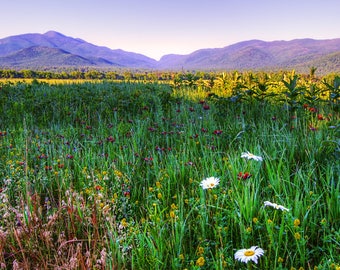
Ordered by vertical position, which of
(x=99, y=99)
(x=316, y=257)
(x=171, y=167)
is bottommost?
(x=316, y=257)

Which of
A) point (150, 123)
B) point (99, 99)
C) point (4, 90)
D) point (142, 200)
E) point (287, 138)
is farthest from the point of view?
point (4, 90)

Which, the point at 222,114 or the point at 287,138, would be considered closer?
the point at 287,138

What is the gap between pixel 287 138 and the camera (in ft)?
9.77

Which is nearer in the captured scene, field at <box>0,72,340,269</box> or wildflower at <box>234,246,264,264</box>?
wildflower at <box>234,246,264,264</box>

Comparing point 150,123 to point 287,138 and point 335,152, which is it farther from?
point 335,152

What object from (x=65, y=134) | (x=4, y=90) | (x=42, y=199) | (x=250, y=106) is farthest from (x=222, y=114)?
(x=4, y=90)

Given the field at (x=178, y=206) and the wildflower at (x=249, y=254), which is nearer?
the wildflower at (x=249, y=254)

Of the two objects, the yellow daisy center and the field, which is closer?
the yellow daisy center

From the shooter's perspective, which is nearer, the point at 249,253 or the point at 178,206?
the point at 249,253

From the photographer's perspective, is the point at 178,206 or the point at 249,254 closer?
the point at 249,254

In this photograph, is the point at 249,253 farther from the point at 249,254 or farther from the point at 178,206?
the point at 178,206

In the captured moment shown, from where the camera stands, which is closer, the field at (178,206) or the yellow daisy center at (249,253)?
the yellow daisy center at (249,253)

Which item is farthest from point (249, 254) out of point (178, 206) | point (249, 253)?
point (178, 206)

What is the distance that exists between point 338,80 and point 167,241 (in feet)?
12.7
